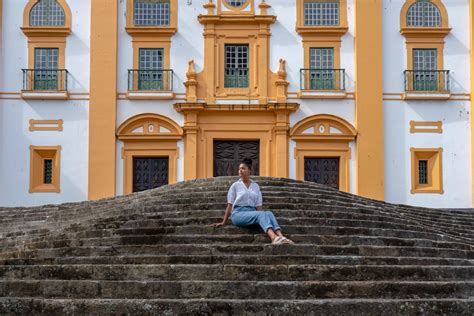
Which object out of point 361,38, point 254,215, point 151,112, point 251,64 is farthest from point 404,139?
point 254,215

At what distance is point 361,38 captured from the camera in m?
22.5

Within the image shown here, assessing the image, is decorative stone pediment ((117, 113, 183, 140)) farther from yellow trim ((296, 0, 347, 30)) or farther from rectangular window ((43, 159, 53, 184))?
yellow trim ((296, 0, 347, 30))

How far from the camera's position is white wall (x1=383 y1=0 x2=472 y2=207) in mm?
22016

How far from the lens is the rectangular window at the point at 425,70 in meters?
22.4

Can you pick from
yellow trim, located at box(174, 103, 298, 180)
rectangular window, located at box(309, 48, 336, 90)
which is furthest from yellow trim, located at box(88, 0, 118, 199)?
rectangular window, located at box(309, 48, 336, 90)

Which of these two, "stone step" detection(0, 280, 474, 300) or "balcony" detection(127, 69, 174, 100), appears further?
"balcony" detection(127, 69, 174, 100)

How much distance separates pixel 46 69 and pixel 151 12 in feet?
11.4

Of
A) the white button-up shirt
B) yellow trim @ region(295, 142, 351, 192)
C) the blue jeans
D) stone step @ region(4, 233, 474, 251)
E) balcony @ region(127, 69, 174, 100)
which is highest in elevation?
balcony @ region(127, 69, 174, 100)

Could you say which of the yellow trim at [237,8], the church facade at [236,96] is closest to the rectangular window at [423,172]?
the church facade at [236,96]

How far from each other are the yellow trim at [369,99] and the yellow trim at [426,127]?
0.92m

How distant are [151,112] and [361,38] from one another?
646cm

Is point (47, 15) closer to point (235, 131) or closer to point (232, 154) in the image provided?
point (235, 131)

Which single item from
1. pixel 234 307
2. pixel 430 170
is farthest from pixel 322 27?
pixel 234 307

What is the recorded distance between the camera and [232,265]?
29.9ft
